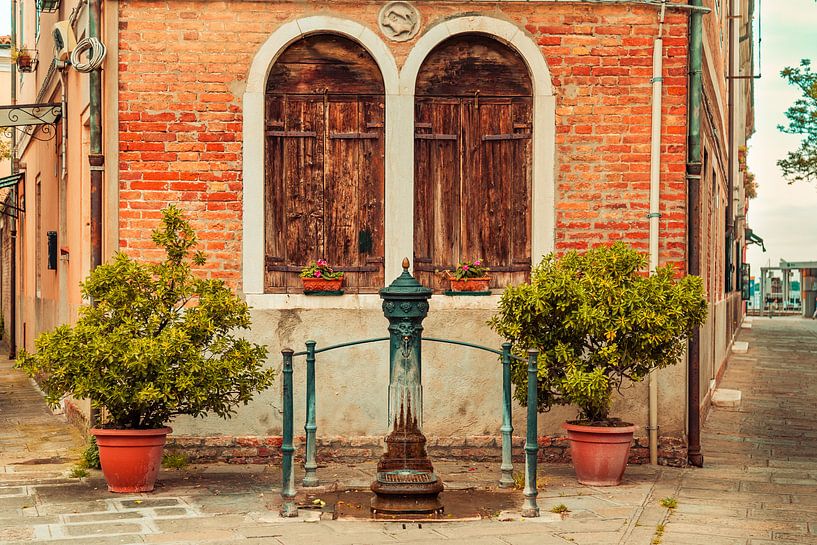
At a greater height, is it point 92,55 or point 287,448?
point 92,55

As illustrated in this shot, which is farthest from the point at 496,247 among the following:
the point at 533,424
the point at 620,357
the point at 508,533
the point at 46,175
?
the point at 46,175

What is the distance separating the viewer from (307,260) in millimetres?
10391

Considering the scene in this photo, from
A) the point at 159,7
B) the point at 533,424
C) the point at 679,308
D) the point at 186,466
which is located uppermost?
the point at 159,7

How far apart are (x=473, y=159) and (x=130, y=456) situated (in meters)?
4.10

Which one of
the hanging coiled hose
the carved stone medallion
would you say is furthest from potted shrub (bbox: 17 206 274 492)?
the carved stone medallion

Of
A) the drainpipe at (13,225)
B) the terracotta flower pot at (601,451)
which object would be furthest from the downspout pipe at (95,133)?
Answer: the drainpipe at (13,225)

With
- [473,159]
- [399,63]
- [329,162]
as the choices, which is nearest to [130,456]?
[329,162]

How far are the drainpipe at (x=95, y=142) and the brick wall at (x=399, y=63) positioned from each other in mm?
254

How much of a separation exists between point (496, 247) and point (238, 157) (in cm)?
250

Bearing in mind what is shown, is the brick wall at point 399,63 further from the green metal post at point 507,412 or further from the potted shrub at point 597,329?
the green metal post at point 507,412

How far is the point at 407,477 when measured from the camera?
7.88 metres

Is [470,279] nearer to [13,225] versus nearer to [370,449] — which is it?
[370,449]

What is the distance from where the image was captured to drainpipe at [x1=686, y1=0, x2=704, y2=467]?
10.2 m

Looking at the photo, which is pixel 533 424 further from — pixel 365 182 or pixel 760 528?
pixel 365 182
